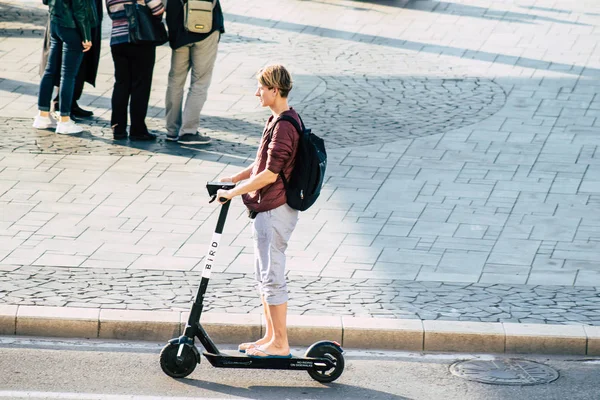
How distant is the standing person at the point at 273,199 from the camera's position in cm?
662

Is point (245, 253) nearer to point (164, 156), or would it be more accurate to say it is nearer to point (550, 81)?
point (164, 156)

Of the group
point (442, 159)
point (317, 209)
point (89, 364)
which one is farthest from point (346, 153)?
point (89, 364)

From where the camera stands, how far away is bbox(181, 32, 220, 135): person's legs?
1173 cm

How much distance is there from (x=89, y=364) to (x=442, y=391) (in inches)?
80.1

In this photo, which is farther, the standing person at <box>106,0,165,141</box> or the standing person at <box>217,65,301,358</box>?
the standing person at <box>106,0,165,141</box>

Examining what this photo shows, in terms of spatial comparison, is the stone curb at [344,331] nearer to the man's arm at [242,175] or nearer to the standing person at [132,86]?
the man's arm at [242,175]

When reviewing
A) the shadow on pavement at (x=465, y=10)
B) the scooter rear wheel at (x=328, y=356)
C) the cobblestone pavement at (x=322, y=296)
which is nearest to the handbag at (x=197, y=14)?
the cobblestone pavement at (x=322, y=296)

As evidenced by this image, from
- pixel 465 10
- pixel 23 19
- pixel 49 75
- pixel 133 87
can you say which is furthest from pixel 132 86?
pixel 465 10

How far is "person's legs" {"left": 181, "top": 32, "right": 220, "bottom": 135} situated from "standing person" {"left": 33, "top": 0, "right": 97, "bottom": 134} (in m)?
1.07

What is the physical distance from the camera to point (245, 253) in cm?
880

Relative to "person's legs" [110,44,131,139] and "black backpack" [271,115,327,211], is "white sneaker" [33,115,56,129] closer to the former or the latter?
"person's legs" [110,44,131,139]

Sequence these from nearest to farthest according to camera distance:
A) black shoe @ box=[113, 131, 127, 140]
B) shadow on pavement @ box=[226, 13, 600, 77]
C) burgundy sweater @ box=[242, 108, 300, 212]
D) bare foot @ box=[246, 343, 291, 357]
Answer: burgundy sweater @ box=[242, 108, 300, 212], bare foot @ box=[246, 343, 291, 357], black shoe @ box=[113, 131, 127, 140], shadow on pavement @ box=[226, 13, 600, 77]

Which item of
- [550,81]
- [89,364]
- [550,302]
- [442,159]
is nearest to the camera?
[89,364]

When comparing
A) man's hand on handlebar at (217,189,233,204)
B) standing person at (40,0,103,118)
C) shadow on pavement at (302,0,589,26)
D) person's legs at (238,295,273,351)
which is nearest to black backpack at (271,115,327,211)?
man's hand on handlebar at (217,189,233,204)
